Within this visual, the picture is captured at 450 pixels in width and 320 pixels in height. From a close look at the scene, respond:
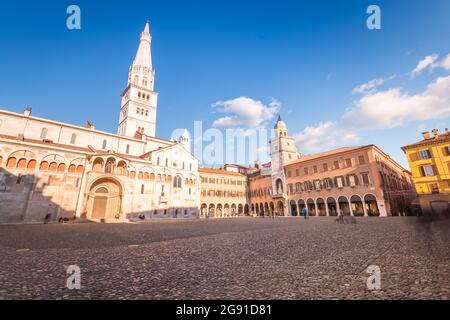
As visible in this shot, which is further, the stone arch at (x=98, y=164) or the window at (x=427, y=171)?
the stone arch at (x=98, y=164)

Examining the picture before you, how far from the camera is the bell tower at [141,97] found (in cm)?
4731

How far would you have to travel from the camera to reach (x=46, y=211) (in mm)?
24406

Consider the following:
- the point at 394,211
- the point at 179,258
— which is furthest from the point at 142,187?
the point at 394,211

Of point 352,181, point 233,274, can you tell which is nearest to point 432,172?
point 352,181

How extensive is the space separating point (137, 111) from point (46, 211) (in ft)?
97.9

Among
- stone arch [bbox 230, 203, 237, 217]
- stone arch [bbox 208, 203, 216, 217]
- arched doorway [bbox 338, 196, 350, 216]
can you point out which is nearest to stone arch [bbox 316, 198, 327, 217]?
arched doorway [bbox 338, 196, 350, 216]

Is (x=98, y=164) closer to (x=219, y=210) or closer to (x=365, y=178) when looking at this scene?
(x=219, y=210)

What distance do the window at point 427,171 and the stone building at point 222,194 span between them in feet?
118

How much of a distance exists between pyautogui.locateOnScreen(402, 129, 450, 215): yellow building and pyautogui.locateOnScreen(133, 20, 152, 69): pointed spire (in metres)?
56.4

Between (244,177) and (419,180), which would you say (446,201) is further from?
(244,177)

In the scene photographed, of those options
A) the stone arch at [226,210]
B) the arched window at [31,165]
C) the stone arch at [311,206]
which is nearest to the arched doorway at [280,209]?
the stone arch at [311,206]

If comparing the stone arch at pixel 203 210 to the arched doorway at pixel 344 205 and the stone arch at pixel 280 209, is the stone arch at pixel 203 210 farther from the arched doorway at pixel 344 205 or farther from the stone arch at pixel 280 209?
the arched doorway at pixel 344 205

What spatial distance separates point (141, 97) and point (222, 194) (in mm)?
31320

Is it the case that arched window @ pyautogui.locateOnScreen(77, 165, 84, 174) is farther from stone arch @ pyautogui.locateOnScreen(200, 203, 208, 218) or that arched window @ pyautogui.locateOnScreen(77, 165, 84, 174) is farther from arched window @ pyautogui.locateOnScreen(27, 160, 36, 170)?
stone arch @ pyautogui.locateOnScreen(200, 203, 208, 218)
